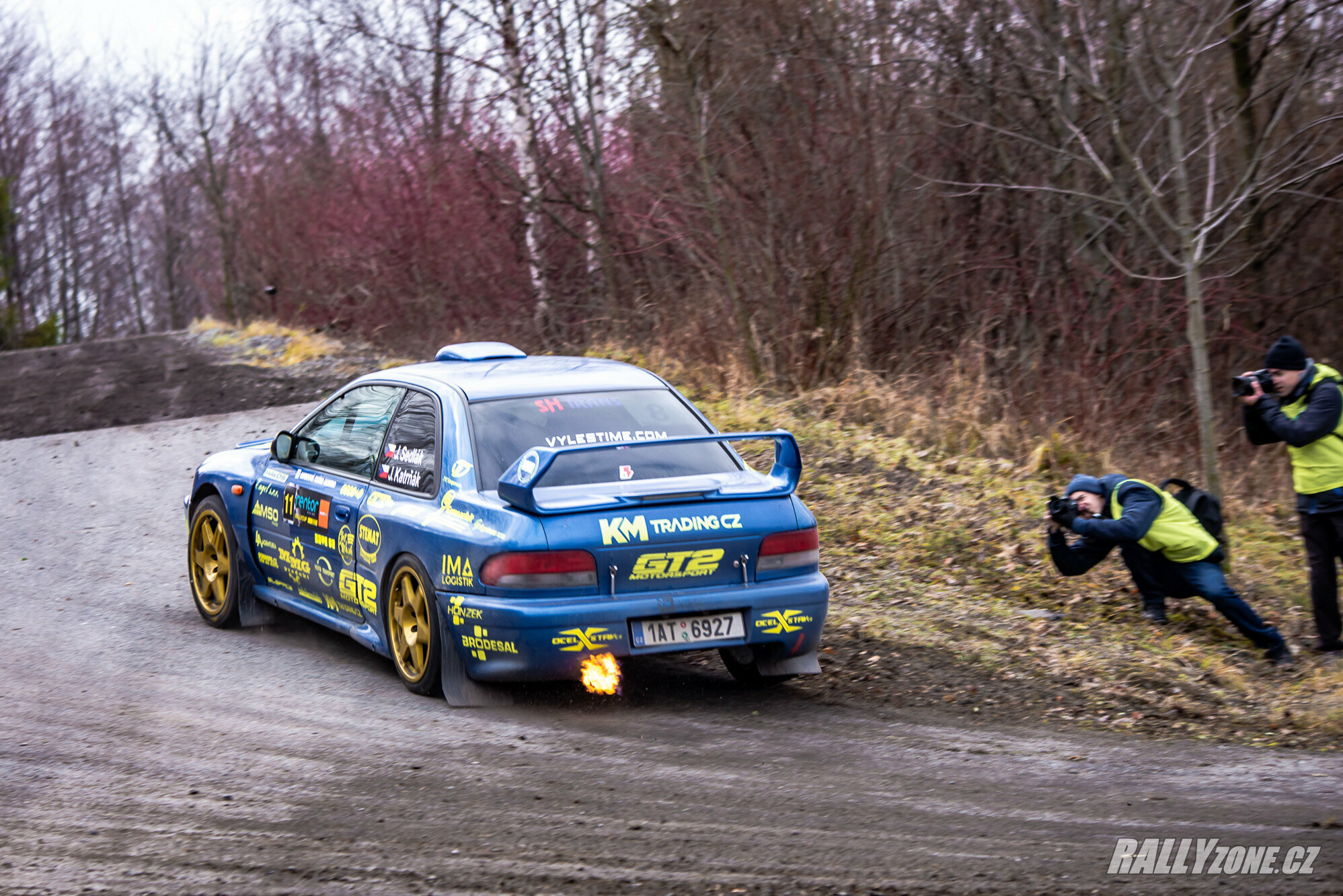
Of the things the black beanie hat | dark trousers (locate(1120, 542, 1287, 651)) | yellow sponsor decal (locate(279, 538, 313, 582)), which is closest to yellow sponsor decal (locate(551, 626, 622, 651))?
yellow sponsor decal (locate(279, 538, 313, 582))

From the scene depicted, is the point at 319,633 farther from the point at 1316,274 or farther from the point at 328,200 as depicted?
the point at 328,200

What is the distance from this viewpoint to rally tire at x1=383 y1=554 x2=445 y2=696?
5.90m

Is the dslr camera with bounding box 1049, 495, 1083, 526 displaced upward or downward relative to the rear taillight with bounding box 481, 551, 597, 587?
downward

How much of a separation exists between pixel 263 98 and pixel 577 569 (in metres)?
38.8

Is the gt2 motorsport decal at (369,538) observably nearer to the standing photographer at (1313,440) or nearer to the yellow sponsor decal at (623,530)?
the yellow sponsor decal at (623,530)

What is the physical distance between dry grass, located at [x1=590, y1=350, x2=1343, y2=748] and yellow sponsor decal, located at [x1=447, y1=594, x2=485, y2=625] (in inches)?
104

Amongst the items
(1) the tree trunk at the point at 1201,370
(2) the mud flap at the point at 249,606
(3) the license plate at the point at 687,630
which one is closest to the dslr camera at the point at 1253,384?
(1) the tree trunk at the point at 1201,370

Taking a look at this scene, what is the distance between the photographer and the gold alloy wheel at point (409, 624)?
602cm

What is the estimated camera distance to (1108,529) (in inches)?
291

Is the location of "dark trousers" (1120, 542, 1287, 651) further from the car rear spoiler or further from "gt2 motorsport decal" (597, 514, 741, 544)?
"gt2 motorsport decal" (597, 514, 741, 544)

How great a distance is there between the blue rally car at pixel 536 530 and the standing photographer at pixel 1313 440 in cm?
300

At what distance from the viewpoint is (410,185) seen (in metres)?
Answer: 21.3

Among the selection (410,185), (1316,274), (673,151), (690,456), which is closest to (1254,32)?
(1316,274)

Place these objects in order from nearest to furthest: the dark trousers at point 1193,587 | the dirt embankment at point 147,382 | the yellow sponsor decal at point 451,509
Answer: the yellow sponsor decal at point 451,509, the dark trousers at point 1193,587, the dirt embankment at point 147,382
